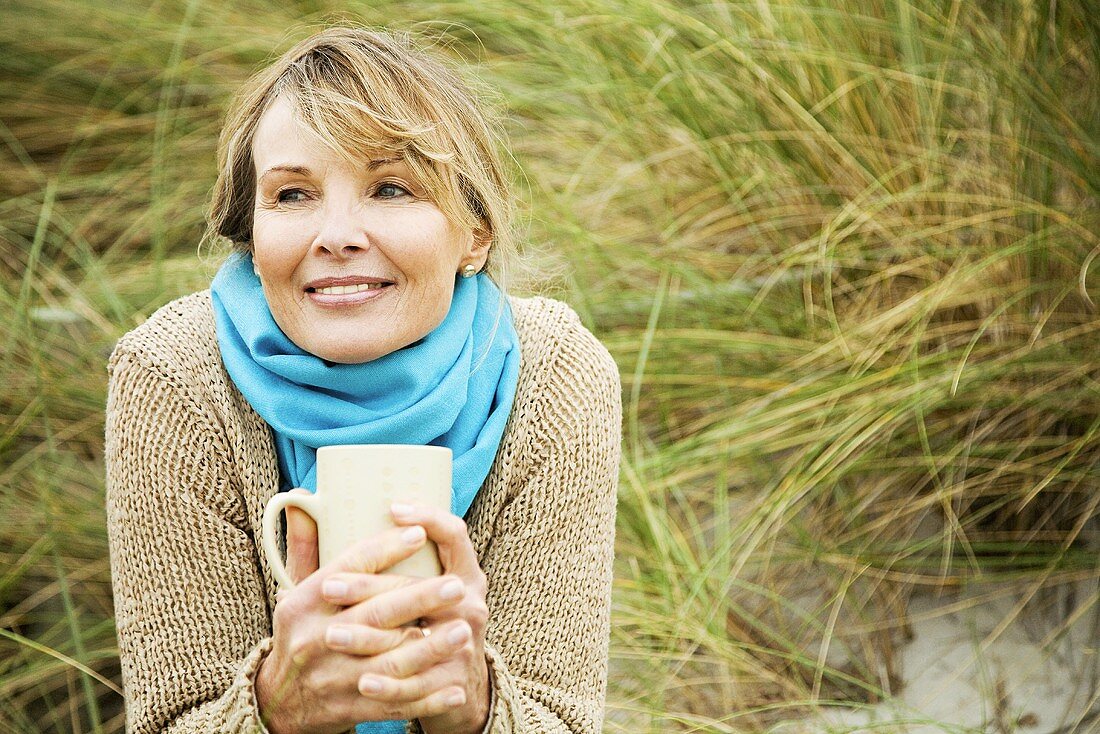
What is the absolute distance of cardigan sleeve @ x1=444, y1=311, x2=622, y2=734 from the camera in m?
1.56

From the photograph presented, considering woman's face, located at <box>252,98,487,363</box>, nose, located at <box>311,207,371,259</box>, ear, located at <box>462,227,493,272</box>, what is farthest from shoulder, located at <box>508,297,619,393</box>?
nose, located at <box>311,207,371,259</box>

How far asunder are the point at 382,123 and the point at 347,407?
362mm

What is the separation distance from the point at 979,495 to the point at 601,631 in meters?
1.09

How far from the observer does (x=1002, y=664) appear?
7.32 feet

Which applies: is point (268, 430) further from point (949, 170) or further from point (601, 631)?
point (949, 170)

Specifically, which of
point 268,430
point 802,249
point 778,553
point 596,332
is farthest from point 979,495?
point 268,430

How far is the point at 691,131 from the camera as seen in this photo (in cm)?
262

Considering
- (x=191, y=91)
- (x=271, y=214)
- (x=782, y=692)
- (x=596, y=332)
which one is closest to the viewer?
(x=271, y=214)

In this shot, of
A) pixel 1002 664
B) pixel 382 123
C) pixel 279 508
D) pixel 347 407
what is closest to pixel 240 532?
pixel 347 407

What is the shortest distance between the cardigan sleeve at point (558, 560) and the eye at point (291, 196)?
0.42 m

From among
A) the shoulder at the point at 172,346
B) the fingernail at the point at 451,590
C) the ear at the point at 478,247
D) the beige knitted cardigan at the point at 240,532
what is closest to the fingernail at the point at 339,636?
the fingernail at the point at 451,590

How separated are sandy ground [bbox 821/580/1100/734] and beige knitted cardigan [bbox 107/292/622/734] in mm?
756

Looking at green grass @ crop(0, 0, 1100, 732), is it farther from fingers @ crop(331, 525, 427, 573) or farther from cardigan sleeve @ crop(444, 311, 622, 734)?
fingers @ crop(331, 525, 427, 573)

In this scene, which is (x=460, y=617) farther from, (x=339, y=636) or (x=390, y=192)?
(x=390, y=192)
